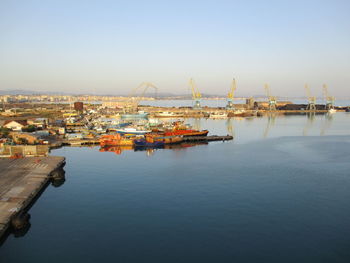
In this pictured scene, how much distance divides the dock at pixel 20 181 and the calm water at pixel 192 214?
3.03 feet

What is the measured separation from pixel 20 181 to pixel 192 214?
507 inches

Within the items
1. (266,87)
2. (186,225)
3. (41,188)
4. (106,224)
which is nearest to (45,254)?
(106,224)

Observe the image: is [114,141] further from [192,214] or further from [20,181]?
[192,214]

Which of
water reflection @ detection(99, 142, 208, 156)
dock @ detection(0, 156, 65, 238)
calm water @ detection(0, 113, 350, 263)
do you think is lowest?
calm water @ detection(0, 113, 350, 263)

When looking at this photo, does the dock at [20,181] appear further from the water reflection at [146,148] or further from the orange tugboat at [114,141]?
the orange tugboat at [114,141]

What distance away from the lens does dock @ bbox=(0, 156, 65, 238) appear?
15797mm

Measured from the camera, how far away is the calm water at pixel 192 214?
13211 millimetres

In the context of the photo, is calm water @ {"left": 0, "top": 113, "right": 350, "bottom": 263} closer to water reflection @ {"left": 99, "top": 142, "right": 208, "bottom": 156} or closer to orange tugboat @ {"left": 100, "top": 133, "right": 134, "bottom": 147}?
water reflection @ {"left": 99, "top": 142, "right": 208, "bottom": 156}

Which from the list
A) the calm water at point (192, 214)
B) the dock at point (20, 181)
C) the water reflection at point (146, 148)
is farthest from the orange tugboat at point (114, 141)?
the dock at point (20, 181)

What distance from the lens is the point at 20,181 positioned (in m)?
20.9

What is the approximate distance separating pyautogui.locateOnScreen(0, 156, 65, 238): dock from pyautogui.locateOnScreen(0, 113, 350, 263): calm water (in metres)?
0.92

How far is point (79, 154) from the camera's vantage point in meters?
36.3

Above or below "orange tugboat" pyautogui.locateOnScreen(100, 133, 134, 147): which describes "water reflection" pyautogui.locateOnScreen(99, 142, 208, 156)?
below

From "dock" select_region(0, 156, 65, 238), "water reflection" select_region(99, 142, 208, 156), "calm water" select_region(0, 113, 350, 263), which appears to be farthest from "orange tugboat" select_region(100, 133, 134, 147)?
"dock" select_region(0, 156, 65, 238)
